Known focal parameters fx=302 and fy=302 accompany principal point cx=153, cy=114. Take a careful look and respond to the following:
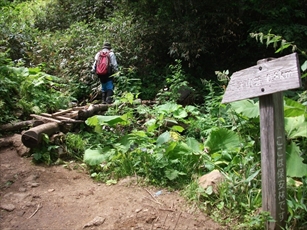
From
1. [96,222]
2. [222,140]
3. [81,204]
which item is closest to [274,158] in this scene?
[222,140]

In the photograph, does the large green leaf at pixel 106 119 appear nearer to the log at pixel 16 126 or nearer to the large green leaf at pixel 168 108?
the large green leaf at pixel 168 108

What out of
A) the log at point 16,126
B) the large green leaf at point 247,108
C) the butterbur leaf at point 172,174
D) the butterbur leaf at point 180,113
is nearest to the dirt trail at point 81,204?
the butterbur leaf at point 172,174

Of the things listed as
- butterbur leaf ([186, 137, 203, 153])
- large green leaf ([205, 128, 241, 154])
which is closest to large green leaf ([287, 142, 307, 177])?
large green leaf ([205, 128, 241, 154])

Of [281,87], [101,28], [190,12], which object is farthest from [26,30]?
[281,87]

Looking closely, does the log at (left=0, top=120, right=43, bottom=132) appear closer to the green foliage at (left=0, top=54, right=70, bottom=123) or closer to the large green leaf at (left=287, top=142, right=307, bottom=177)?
the green foliage at (left=0, top=54, right=70, bottom=123)

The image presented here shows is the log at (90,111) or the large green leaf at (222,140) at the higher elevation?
the log at (90,111)

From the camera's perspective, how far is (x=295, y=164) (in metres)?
3.30

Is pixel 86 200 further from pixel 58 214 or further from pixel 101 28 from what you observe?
pixel 101 28

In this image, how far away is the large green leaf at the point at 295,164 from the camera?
3.23m

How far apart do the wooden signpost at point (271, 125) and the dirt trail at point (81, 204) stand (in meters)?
0.64

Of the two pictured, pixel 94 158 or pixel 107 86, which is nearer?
pixel 94 158

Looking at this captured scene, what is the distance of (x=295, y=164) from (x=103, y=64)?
17.2ft

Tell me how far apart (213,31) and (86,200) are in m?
6.76

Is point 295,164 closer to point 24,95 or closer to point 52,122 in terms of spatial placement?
point 52,122
